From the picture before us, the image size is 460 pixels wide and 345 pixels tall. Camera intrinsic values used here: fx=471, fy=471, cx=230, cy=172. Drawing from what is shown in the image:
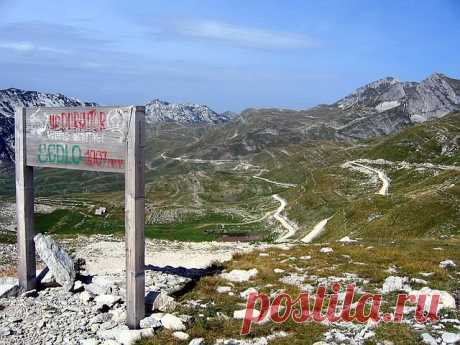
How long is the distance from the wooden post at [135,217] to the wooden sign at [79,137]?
36 cm

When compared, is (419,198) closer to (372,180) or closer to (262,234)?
(262,234)

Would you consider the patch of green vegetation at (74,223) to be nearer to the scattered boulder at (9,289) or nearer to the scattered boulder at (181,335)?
the scattered boulder at (9,289)

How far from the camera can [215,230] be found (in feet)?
387

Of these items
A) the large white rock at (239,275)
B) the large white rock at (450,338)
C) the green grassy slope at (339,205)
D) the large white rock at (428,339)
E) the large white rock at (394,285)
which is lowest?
the green grassy slope at (339,205)

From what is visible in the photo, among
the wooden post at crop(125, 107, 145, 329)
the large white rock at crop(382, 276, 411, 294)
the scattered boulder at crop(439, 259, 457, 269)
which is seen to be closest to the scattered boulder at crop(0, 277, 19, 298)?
the wooden post at crop(125, 107, 145, 329)

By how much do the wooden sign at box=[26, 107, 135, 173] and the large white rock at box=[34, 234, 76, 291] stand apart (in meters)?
3.16

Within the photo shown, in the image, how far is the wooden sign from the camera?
578 inches

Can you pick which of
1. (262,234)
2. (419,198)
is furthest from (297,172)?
(419,198)

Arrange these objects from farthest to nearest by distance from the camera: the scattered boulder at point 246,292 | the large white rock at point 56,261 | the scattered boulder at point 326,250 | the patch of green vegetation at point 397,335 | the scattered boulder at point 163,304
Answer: the scattered boulder at point 326,250 → the large white rock at point 56,261 → the scattered boulder at point 246,292 → the scattered boulder at point 163,304 → the patch of green vegetation at point 397,335

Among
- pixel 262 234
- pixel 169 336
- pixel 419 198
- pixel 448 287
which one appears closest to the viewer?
pixel 169 336

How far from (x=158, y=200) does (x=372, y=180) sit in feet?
319

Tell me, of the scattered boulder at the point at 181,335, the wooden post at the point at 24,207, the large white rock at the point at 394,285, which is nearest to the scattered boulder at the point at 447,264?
the large white rock at the point at 394,285

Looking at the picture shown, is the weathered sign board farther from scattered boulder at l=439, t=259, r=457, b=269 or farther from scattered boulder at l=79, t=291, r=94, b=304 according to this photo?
scattered boulder at l=439, t=259, r=457, b=269

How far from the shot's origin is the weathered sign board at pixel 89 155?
14219 mm
